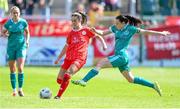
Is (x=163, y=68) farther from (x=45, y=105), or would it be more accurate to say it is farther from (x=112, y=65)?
(x=45, y=105)

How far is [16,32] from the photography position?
19938 mm

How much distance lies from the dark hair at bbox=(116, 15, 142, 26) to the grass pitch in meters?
1.89

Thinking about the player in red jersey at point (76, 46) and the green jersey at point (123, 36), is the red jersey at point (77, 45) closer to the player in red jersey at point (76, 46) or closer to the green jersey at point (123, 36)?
the player in red jersey at point (76, 46)

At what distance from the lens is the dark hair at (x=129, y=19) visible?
1902 cm

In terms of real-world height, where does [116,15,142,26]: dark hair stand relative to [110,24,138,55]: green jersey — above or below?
above

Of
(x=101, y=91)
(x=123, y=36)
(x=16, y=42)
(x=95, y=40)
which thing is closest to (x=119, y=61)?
(x=123, y=36)

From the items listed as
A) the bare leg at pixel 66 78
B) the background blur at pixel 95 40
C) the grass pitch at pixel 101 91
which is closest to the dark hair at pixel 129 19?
the bare leg at pixel 66 78

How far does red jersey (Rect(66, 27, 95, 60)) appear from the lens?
1858 cm

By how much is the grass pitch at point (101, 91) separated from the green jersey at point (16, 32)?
1.35 meters

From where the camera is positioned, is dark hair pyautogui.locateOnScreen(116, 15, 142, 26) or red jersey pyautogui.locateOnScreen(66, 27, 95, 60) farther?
dark hair pyautogui.locateOnScreen(116, 15, 142, 26)

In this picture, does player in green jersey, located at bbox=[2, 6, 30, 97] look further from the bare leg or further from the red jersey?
the bare leg

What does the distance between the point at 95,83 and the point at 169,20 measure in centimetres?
1315

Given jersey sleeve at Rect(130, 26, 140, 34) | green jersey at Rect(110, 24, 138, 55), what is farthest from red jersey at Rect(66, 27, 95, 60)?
jersey sleeve at Rect(130, 26, 140, 34)

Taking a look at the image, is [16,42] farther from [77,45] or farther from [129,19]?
[129,19]
